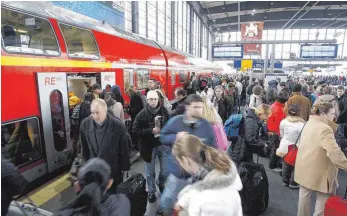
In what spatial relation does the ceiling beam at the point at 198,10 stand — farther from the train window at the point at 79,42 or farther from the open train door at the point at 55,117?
the open train door at the point at 55,117

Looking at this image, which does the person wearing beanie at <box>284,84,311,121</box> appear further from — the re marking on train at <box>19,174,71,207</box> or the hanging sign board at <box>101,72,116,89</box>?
the re marking on train at <box>19,174,71,207</box>

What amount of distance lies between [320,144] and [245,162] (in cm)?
115

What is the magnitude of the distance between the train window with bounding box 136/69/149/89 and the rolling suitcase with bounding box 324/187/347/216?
509 centimetres

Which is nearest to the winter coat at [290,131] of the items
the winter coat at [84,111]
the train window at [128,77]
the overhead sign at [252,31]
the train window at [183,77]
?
the winter coat at [84,111]

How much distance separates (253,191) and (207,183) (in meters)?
2.12

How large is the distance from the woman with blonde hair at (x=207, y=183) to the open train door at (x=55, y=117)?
2641mm

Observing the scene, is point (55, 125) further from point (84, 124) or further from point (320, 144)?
point (320, 144)

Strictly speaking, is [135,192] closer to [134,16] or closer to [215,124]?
[215,124]

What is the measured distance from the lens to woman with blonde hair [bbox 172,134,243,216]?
1367 millimetres

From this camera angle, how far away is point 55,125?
387 cm

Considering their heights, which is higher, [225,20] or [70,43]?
[225,20]

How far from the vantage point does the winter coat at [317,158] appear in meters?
2.53

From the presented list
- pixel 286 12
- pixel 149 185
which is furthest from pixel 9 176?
pixel 286 12

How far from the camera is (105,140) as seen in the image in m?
2.74
